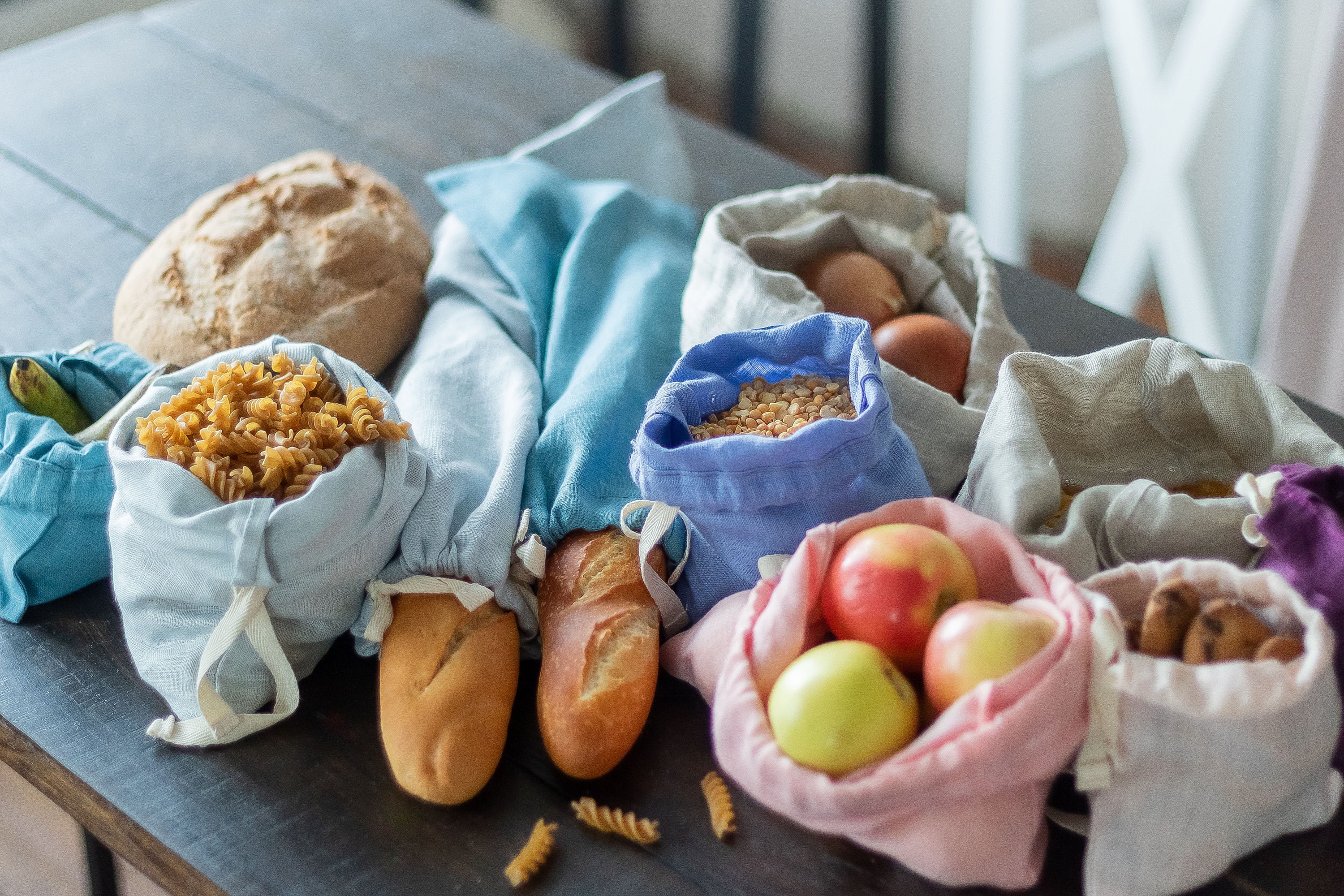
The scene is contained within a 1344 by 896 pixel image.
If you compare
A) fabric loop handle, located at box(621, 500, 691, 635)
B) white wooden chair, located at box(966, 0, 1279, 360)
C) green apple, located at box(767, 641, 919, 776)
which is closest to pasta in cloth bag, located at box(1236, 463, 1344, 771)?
green apple, located at box(767, 641, 919, 776)

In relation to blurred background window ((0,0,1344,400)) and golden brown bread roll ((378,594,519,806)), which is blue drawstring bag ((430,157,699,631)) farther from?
blurred background window ((0,0,1344,400))

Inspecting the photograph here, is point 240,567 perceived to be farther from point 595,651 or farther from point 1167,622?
point 1167,622

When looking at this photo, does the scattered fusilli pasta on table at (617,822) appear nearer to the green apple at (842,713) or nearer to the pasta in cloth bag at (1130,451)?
the green apple at (842,713)

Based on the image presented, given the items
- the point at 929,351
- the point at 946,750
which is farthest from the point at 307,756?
the point at 929,351

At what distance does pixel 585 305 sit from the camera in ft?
3.13

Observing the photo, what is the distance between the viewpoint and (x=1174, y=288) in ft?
5.72

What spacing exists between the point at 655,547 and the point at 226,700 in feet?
0.95

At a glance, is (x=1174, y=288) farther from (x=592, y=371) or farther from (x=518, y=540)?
(x=518, y=540)

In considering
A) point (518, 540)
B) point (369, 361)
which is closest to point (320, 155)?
point (369, 361)

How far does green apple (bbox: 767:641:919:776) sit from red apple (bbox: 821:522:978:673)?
0.03 metres

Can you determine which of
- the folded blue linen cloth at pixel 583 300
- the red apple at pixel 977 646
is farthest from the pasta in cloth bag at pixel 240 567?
the red apple at pixel 977 646

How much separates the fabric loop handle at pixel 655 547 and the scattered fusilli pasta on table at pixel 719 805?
0.11 m

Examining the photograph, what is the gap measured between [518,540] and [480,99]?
2.68 ft

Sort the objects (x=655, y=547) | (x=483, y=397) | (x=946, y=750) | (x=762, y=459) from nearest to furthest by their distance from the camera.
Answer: (x=946, y=750)
(x=762, y=459)
(x=655, y=547)
(x=483, y=397)
